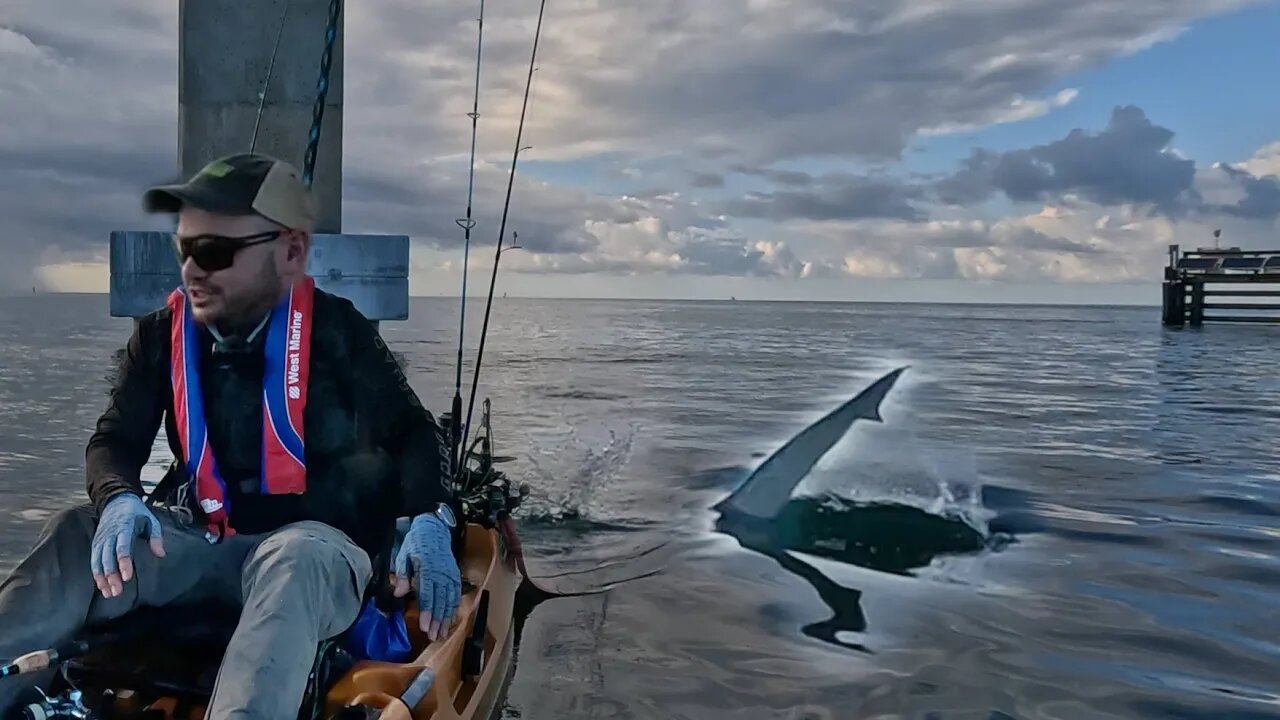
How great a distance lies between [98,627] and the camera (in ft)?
9.41

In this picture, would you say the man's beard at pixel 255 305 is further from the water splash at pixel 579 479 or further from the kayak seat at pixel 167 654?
the water splash at pixel 579 479

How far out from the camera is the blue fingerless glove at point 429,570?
300 centimetres

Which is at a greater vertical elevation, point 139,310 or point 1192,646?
point 139,310

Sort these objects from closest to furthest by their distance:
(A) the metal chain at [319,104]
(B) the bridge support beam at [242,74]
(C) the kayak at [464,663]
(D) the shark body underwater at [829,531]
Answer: (C) the kayak at [464,663] → (A) the metal chain at [319,104] → (D) the shark body underwater at [829,531] → (B) the bridge support beam at [242,74]

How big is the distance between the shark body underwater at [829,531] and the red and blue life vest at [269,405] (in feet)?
11.8

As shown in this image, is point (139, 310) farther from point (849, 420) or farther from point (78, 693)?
point (849, 420)

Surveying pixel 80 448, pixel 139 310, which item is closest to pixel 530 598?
pixel 139 310

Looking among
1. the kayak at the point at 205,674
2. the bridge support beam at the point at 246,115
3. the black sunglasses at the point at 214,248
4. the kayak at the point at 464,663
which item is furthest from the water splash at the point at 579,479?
the black sunglasses at the point at 214,248

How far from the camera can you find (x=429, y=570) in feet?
9.84

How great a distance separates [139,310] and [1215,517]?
29.1 ft

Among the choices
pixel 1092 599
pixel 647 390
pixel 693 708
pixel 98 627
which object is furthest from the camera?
pixel 647 390

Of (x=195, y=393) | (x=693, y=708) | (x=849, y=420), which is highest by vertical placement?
(x=195, y=393)

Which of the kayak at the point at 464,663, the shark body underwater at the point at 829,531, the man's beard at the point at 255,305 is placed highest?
the man's beard at the point at 255,305

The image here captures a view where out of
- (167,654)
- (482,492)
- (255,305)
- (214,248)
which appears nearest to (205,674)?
(167,654)
